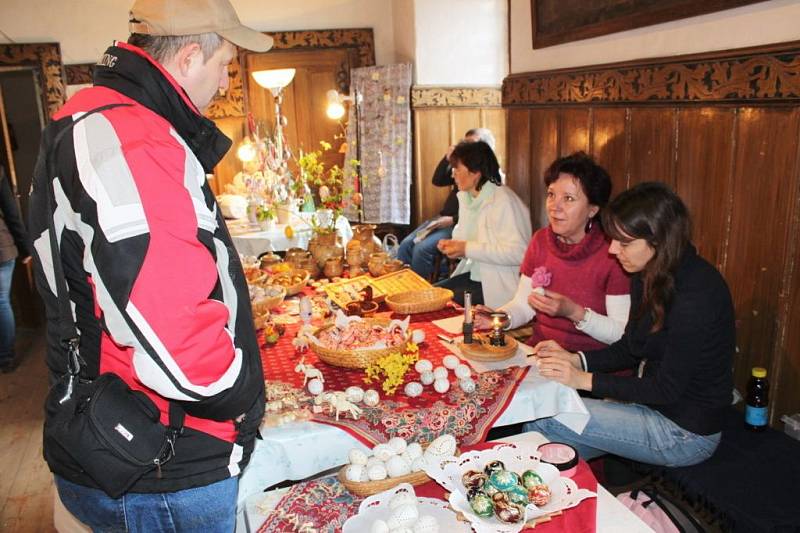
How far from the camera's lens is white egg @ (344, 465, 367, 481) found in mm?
1429

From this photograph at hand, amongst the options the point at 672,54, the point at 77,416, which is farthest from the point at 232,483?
the point at 672,54

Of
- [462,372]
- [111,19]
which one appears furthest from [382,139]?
[462,372]

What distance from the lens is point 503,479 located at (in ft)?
4.31

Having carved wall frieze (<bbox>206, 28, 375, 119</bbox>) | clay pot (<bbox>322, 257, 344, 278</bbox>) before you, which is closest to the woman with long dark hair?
clay pot (<bbox>322, 257, 344, 278</bbox>)

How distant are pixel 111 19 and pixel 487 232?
180 inches

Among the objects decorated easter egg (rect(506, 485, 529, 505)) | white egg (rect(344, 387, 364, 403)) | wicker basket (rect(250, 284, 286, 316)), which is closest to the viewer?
decorated easter egg (rect(506, 485, 529, 505))

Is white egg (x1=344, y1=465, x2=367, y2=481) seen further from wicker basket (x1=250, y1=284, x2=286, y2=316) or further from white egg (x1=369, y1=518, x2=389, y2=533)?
wicker basket (x1=250, y1=284, x2=286, y2=316)

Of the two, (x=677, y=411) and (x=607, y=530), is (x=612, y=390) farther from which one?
(x=607, y=530)

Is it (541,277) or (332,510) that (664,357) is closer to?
(541,277)

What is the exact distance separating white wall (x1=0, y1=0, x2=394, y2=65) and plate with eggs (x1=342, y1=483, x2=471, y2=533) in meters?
5.67

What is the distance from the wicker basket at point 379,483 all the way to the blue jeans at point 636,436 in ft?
2.07

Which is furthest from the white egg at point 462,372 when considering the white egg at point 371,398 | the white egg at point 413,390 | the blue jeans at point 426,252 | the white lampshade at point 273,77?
the white lampshade at point 273,77

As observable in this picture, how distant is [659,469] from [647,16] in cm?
184

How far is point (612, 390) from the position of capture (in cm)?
199
